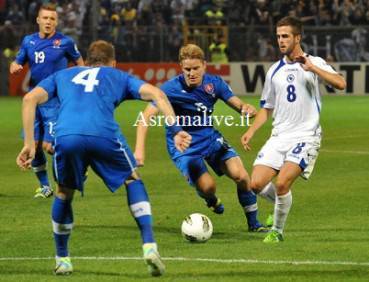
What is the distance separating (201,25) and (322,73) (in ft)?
97.4

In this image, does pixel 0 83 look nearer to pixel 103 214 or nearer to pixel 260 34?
pixel 260 34

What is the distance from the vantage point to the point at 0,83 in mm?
37844

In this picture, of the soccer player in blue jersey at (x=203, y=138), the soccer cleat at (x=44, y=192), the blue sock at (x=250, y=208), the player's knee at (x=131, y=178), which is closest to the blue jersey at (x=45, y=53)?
the soccer cleat at (x=44, y=192)

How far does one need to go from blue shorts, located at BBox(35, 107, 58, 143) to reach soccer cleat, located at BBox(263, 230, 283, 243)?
16.4 feet

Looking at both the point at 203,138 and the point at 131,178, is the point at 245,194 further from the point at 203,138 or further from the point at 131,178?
the point at 131,178

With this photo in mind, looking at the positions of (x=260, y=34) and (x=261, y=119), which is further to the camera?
(x=260, y=34)

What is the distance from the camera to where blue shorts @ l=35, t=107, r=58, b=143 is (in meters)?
15.1

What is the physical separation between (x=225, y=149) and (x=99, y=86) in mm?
3512

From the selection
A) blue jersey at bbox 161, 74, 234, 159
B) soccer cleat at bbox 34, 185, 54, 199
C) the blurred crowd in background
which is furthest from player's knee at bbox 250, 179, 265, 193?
the blurred crowd in background

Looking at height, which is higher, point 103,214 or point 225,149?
point 225,149

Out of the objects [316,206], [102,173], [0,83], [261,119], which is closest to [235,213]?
[316,206]

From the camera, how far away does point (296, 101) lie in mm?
11195

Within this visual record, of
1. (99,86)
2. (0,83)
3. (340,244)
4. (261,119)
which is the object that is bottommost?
(0,83)

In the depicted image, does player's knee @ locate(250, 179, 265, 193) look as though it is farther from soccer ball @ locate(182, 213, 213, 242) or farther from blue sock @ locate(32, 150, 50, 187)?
blue sock @ locate(32, 150, 50, 187)
